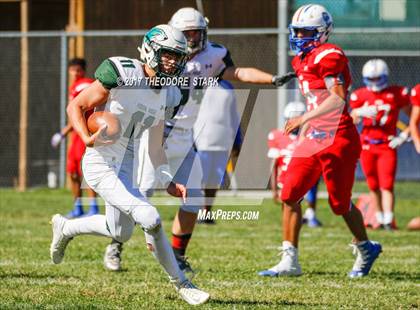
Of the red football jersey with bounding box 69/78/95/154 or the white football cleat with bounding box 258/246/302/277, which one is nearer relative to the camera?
the white football cleat with bounding box 258/246/302/277

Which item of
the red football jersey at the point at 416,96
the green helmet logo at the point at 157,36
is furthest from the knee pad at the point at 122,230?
the red football jersey at the point at 416,96

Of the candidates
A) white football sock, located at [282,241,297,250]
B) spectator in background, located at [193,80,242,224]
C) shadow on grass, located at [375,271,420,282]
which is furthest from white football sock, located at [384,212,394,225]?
white football sock, located at [282,241,297,250]

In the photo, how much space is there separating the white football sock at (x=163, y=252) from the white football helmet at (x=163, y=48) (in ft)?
2.80

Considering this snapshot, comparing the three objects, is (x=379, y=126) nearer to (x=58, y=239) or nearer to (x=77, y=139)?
(x=77, y=139)

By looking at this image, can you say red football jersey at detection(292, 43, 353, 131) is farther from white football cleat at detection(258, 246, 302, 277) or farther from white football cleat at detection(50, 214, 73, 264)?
white football cleat at detection(50, 214, 73, 264)

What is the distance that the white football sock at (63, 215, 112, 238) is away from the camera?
5.43 metres

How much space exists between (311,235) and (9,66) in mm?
6177

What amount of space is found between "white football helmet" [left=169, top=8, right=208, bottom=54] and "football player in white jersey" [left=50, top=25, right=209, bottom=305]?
38.3 inches

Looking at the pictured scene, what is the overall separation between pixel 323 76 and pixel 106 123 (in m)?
1.56

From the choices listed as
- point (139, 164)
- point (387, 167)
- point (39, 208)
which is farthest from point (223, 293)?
point (39, 208)

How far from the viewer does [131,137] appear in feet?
17.8

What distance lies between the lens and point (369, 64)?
9852 millimetres

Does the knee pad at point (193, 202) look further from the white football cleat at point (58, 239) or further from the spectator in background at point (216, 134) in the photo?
the spectator in background at point (216, 134)

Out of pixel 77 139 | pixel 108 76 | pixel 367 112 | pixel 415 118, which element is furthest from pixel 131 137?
pixel 77 139
